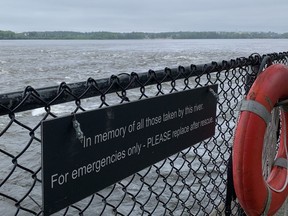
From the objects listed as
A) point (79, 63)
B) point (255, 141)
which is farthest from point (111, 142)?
point (79, 63)

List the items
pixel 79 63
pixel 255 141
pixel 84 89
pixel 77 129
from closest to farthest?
pixel 77 129 < pixel 84 89 < pixel 255 141 < pixel 79 63

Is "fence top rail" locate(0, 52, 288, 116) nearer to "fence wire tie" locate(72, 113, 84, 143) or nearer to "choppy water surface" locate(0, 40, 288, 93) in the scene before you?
"fence wire tie" locate(72, 113, 84, 143)

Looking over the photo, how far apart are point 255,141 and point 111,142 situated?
103 cm

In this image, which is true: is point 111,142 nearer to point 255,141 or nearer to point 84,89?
point 84,89

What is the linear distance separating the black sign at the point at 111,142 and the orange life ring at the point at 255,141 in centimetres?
27

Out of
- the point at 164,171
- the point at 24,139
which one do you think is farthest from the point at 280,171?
the point at 24,139

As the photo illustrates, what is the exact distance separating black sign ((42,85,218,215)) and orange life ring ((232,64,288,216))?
0.27 m

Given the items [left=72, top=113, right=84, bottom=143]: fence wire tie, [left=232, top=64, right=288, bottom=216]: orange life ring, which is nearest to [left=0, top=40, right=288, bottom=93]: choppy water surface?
[left=232, top=64, right=288, bottom=216]: orange life ring

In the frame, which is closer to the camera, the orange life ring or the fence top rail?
the fence top rail

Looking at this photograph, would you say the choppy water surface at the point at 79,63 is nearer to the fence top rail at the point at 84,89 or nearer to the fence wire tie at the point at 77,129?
the fence top rail at the point at 84,89

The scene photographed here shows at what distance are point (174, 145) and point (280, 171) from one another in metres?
1.19

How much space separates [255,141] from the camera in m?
2.49

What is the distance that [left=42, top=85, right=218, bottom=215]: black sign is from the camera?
1.55 metres

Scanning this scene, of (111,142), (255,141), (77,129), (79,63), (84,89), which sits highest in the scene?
(84,89)
